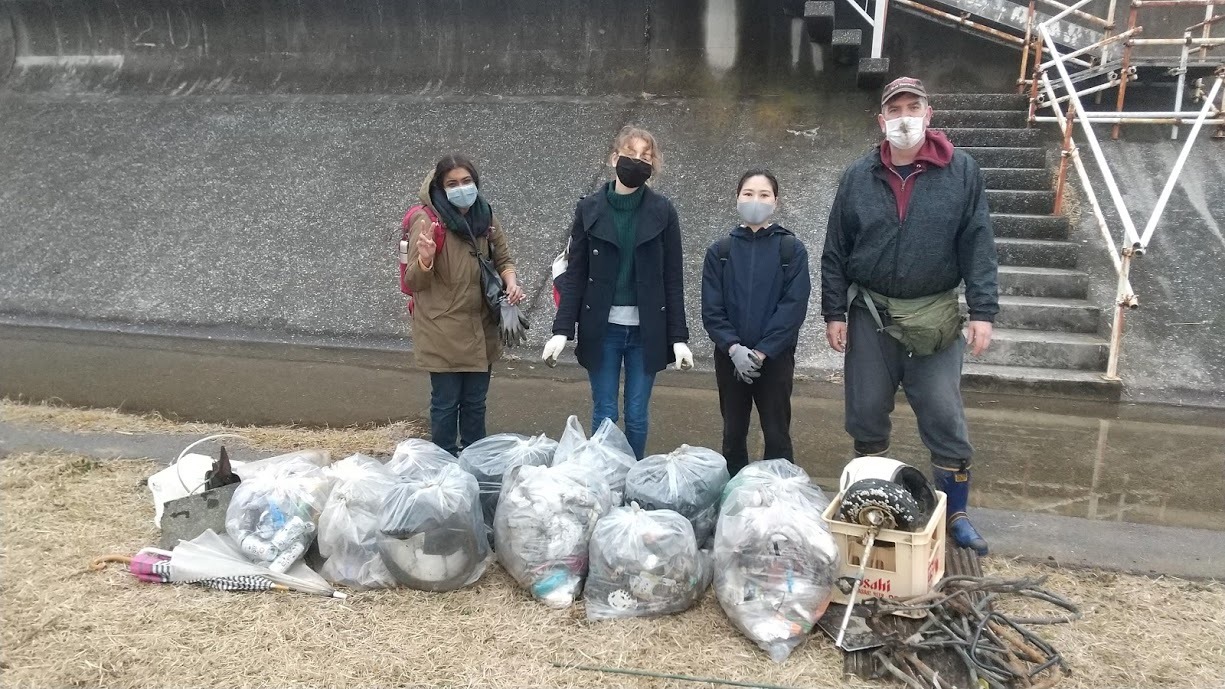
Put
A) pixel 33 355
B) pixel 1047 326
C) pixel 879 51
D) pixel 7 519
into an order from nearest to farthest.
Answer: pixel 7 519 < pixel 1047 326 < pixel 33 355 < pixel 879 51

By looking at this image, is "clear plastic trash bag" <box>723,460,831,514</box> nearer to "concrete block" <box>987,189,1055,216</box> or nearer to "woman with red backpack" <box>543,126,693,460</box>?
"woman with red backpack" <box>543,126,693,460</box>

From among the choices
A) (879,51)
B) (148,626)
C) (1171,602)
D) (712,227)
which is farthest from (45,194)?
(1171,602)

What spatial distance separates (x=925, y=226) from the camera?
3131mm

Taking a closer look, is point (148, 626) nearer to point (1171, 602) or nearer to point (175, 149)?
point (1171, 602)

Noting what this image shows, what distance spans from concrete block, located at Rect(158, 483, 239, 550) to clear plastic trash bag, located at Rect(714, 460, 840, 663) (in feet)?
6.46

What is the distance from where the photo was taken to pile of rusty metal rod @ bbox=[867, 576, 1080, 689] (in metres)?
2.48

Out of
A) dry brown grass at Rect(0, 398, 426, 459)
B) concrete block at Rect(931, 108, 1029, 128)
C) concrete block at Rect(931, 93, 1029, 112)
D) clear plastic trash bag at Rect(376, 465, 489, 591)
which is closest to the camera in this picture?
clear plastic trash bag at Rect(376, 465, 489, 591)

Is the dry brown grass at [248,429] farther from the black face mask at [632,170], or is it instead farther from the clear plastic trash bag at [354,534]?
the black face mask at [632,170]

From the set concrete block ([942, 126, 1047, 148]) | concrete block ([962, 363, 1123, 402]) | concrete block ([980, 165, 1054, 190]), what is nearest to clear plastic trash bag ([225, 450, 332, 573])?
concrete block ([962, 363, 1123, 402])

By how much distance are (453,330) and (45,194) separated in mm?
6913

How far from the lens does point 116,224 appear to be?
7832 millimetres

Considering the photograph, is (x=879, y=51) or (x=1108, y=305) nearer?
(x=1108, y=305)

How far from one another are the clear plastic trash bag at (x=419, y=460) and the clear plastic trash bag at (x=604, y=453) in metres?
0.45

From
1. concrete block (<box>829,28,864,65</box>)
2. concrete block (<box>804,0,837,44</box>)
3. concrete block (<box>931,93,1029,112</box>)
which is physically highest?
concrete block (<box>804,0,837,44</box>)
